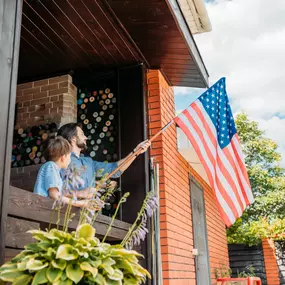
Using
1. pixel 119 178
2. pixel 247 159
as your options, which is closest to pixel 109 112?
pixel 119 178

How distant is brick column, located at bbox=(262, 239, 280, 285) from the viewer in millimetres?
10141

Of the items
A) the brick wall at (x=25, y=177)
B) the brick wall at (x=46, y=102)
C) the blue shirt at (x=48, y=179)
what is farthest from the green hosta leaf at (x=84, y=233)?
the brick wall at (x=46, y=102)

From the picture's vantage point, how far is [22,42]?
375cm

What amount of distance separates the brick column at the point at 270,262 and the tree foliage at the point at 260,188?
0.79 feet

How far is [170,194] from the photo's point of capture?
14.3ft

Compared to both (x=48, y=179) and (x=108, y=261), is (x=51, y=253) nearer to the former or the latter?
(x=108, y=261)

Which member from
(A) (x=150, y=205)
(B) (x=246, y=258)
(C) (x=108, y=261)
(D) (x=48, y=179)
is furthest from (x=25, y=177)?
(B) (x=246, y=258)

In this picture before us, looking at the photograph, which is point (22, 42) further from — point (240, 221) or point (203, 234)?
point (240, 221)

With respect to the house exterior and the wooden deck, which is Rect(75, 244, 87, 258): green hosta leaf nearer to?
the wooden deck

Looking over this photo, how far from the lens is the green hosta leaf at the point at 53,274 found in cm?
131

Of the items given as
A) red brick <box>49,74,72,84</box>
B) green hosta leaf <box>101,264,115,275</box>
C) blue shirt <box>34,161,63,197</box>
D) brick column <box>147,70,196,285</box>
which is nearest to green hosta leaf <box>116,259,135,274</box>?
green hosta leaf <box>101,264,115,275</box>

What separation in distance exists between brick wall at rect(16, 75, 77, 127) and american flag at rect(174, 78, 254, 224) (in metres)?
1.25

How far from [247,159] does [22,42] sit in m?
10.6

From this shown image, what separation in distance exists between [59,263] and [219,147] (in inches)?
109
